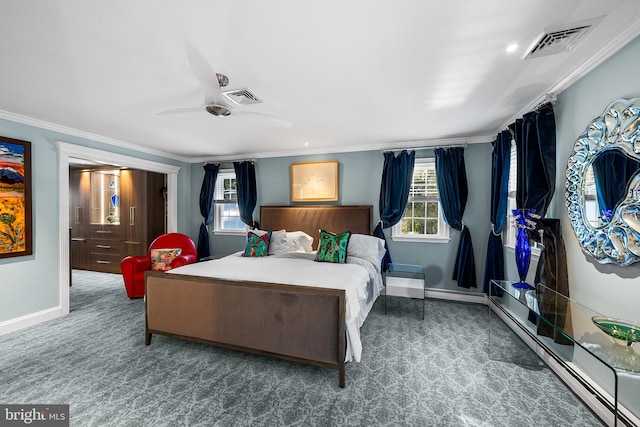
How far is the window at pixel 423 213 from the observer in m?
4.11

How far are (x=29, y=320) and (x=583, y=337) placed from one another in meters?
5.28

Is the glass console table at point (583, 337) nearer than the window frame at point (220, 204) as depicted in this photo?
Yes

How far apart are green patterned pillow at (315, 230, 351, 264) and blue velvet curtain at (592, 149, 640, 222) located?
2384 millimetres

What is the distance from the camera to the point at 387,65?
1.98 metres

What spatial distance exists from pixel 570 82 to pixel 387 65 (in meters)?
1.60

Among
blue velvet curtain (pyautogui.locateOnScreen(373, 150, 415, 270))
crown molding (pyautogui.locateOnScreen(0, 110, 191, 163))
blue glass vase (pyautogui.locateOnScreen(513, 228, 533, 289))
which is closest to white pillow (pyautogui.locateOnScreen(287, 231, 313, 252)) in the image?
blue velvet curtain (pyautogui.locateOnScreen(373, 150, 415, 270))

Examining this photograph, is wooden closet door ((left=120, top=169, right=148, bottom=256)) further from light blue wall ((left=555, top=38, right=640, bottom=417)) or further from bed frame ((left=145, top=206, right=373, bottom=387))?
light blue wall ((left=555, top=38, right=640, bottom=417))

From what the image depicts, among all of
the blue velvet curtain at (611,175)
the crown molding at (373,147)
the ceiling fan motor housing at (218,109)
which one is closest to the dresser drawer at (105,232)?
the crown molding at (373,147)

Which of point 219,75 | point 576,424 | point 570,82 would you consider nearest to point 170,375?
point 219,75

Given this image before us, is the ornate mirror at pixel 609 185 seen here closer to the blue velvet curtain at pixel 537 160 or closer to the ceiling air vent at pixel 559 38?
the blue velvet curtain at pixel 537 160

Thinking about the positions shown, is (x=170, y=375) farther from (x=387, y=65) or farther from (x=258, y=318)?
(x=387, y=65)

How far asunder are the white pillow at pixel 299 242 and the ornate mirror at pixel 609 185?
309 cm

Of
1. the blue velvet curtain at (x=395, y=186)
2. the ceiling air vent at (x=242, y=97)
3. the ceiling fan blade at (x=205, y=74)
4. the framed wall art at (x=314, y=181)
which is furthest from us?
the framed wall art at (x=314, y=181)

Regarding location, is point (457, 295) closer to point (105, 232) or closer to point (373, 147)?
point (373, 147)
